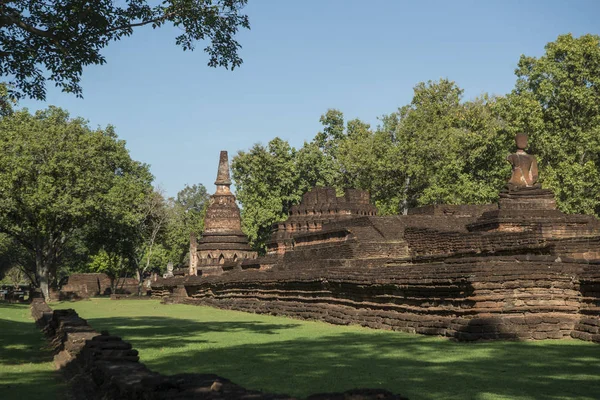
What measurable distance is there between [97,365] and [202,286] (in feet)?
74.1

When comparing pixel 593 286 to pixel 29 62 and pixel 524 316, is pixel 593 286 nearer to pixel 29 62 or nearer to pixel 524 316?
pixel 524 316

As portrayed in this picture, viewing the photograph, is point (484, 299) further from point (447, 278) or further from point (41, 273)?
point (41, 273)

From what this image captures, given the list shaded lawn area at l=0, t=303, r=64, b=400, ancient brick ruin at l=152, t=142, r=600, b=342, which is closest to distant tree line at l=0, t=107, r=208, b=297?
ancient brick ruin at l=152, t=142, r=600, b=342

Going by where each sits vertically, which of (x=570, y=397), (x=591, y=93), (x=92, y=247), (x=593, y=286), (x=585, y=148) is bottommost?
(x=570, y=397)

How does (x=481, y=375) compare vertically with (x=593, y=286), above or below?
below

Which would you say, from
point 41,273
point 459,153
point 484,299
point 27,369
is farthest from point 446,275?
point 459,153

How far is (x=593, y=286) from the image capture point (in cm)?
1082

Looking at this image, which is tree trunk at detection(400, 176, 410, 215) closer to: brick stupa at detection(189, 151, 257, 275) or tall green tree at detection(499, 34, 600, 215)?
tall green tree at detection(499, 34, 600, 215)

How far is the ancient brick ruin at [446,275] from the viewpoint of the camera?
10922mm

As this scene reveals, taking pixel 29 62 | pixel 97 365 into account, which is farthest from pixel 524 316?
pixel 29 62

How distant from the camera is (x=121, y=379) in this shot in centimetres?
609

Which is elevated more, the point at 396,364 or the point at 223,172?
the point at 223,172

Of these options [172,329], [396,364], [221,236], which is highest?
[221,236]

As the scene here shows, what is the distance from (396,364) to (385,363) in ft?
0.58
